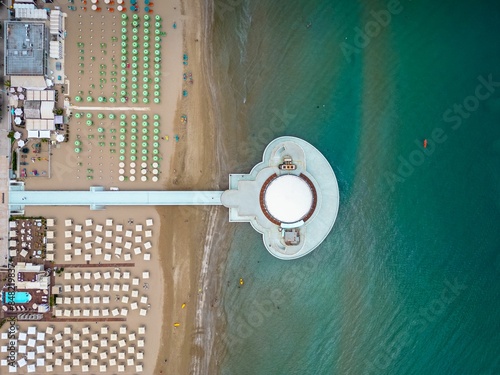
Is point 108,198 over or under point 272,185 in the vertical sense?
under

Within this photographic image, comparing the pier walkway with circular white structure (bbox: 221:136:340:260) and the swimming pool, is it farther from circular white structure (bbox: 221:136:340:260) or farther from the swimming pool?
the swimming pool

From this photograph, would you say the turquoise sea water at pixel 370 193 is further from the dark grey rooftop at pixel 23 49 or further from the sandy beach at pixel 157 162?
the dark grey rooftop at pixel 23 49

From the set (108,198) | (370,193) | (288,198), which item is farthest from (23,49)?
(370,193)

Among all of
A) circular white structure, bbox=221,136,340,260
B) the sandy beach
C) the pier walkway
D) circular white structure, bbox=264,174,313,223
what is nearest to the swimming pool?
the sandy beach

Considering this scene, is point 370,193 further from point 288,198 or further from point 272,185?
point 272,185

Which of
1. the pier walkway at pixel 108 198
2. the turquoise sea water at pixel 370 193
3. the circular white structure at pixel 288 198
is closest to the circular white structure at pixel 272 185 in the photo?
the circular white structure at pixel 288 198

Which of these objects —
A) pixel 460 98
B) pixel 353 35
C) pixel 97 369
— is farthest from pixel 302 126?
pixel 97 369

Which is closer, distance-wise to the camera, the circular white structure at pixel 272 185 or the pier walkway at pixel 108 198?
the pier walkway at pixel 108 198

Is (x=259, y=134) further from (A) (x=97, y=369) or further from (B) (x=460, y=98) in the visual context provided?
(A) (x=97, y=369)
